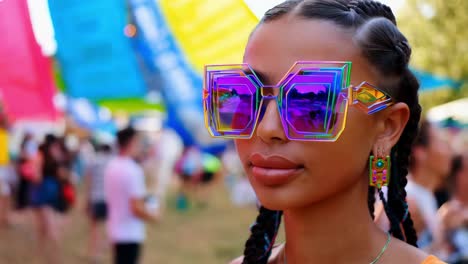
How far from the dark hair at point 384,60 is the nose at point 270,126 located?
Answer: 0.23 m

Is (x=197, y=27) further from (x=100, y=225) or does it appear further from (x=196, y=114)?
(x=100, y=225)

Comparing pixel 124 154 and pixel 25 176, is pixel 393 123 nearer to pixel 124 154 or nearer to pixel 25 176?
pixel 124 154

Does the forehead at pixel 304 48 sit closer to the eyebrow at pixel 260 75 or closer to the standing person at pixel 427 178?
the eyebrow at pixel 260 75

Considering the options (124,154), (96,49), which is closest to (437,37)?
(96,49)

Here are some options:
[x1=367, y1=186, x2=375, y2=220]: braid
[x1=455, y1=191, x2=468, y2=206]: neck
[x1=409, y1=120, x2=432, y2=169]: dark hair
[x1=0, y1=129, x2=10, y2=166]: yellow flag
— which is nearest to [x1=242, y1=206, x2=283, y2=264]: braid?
[x1=367, y1=186, x2=375, y2=220]: braid

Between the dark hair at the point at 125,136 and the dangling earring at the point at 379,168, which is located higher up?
the dangling earring at the point at 379,168

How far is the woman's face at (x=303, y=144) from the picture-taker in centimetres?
139

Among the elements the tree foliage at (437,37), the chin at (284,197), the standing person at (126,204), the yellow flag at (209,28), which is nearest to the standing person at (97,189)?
the yellow flag at (209,28)

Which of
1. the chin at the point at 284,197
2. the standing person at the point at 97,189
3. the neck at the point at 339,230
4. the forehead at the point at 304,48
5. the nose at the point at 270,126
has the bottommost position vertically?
the standing person at the point at 97,189

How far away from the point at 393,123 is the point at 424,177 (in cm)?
251

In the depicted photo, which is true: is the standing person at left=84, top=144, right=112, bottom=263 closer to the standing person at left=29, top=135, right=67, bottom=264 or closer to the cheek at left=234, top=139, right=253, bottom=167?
the standing person at left=29, top=135, right=67, bottom=264

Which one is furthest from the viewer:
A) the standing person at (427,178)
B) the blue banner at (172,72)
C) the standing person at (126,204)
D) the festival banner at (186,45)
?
the blue banner at (172,72)

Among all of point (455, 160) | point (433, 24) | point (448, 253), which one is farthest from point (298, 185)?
point (433, 24)

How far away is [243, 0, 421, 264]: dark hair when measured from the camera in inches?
56.8
